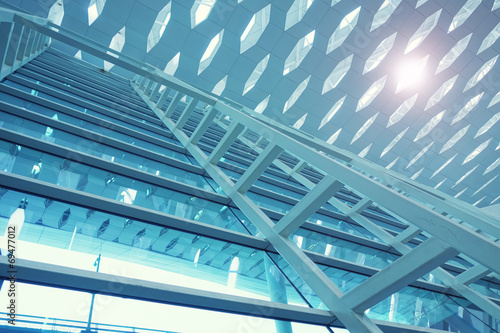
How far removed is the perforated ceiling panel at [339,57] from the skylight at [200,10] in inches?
1.7

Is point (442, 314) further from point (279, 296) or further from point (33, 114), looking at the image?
point (33, 114)

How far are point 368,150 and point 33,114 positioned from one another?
22.5m

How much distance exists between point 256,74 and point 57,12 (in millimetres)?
9373

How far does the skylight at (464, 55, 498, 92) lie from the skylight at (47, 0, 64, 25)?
24.8m

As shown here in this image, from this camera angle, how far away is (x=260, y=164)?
3.18m

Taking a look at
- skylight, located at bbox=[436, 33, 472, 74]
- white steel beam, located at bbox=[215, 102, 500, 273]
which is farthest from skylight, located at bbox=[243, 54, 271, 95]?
white steel beam, located at bbox=[215, 102, 500, 273]

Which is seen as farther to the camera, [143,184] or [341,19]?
[341,19]

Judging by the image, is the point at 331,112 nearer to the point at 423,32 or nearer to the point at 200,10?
the point at 423,32

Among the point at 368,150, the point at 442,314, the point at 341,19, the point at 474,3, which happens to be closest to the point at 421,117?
the point at 368,150

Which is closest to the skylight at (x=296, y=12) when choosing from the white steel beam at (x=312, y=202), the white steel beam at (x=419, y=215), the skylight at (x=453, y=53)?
the skylight at (x=453, y=53)

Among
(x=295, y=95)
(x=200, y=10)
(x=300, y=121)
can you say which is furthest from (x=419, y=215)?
(x=300, y=121)

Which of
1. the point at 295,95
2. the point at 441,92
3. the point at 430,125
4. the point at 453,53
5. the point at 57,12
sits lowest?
the point at 57,12

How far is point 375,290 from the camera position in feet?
6.00

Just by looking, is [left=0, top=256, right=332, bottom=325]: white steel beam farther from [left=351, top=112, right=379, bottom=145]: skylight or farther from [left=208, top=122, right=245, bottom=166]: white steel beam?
[left=351, top=112, right=379, bottom=145]: skylight
